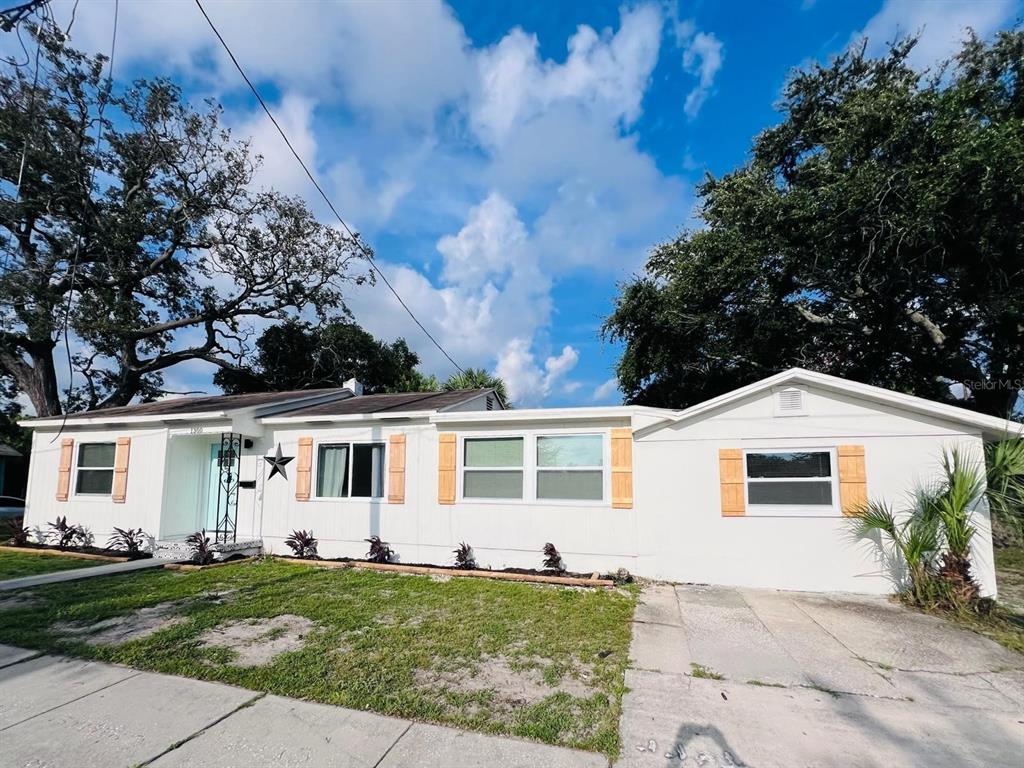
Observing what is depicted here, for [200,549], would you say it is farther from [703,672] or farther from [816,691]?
[816,691]

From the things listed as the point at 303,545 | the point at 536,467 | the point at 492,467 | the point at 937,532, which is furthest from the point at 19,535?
the point at 937,532

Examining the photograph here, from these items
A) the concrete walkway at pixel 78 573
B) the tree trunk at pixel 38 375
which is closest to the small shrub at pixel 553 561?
the concrete walkway at pixel 78 573

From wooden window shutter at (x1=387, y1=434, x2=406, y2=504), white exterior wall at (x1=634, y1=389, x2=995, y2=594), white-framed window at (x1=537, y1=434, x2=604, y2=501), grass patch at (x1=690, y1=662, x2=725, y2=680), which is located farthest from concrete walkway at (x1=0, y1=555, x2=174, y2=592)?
grass patch at (x1=690, y1=662, x2=725, y2=680)

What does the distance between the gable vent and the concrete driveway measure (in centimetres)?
280

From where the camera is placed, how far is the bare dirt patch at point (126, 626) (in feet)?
16.7

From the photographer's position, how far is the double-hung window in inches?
298

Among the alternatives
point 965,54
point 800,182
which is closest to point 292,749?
point 800,182

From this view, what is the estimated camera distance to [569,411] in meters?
8.76

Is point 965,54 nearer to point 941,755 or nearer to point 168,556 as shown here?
point 941,755

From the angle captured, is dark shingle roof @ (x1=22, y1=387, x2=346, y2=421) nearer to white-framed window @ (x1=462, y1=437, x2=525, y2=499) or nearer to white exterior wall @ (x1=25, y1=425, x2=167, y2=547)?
white exterior wall @ (x1=25, y1=425, x2=167, y2=547)

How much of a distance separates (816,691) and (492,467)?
19.7 feet

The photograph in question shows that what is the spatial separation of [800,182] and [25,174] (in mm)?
25114

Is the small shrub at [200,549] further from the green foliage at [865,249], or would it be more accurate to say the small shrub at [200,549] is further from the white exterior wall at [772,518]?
the green foliage at [865,249]

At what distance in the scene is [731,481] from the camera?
7816 mm
